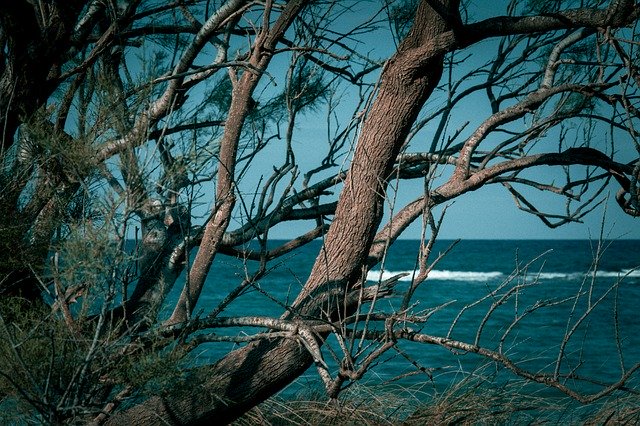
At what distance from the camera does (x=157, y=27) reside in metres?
3.46

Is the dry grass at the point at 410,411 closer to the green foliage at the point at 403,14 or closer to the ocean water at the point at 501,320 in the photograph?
the ocean water at the point at 501,320

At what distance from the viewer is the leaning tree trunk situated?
2.45 meters

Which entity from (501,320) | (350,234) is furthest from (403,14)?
(501,320)

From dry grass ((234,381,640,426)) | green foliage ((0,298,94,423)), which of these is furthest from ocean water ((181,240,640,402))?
green foliage ((0,298,94,423))

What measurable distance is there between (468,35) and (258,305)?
498 inches

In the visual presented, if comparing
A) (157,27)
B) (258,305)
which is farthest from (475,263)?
(157,27)

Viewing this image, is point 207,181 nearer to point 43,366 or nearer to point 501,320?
point 43,366

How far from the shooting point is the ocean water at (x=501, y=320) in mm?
2085

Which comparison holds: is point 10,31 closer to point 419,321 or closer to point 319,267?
point 319,267

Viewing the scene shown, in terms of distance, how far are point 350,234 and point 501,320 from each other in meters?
10.7

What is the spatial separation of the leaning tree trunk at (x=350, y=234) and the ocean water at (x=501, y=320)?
171mm

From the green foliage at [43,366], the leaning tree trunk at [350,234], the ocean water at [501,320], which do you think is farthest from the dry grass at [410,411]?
the green foliage at [43,366]

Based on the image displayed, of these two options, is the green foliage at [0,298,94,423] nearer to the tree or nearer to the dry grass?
the tree

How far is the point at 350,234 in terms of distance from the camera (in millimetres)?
2627
